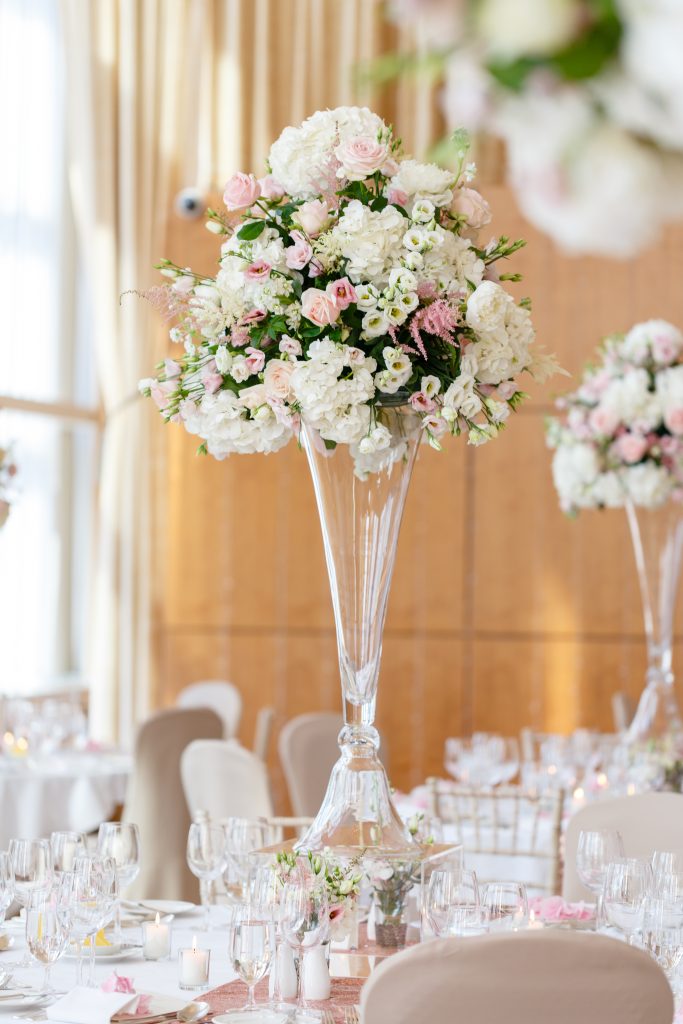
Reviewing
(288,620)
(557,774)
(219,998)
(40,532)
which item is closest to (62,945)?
(219,998)

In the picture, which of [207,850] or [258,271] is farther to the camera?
[207,850]

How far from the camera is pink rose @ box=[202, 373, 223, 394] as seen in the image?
9.38ft

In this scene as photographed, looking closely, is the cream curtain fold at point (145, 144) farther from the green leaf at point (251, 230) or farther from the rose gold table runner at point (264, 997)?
the rose gold table runner at point (264, 997)

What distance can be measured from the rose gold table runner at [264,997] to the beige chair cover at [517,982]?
1.81ft

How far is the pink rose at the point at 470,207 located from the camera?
285 cm

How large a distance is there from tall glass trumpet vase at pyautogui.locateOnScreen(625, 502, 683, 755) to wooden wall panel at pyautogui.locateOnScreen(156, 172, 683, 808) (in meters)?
2.95

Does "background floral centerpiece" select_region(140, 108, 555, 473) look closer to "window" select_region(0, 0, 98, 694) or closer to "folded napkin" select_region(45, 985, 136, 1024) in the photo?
"folded napkin" select_region(45, 985, 136, 1024)

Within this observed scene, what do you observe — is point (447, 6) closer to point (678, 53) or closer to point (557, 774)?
point (678, 53)

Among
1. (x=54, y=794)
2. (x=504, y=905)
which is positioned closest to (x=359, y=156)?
(x=504, y=905)

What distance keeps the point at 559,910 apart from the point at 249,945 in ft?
3.39

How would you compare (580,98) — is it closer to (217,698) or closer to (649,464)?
(649,464)

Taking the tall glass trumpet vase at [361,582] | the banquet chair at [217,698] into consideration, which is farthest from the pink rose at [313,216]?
the banquet chair at [217,698]

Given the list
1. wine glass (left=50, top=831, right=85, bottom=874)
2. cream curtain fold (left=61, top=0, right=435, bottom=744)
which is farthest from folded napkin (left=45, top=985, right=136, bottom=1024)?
cream curtain fold (left=61, top=0, right=435, bottom=744)

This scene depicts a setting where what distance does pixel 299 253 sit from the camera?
2752 mm
